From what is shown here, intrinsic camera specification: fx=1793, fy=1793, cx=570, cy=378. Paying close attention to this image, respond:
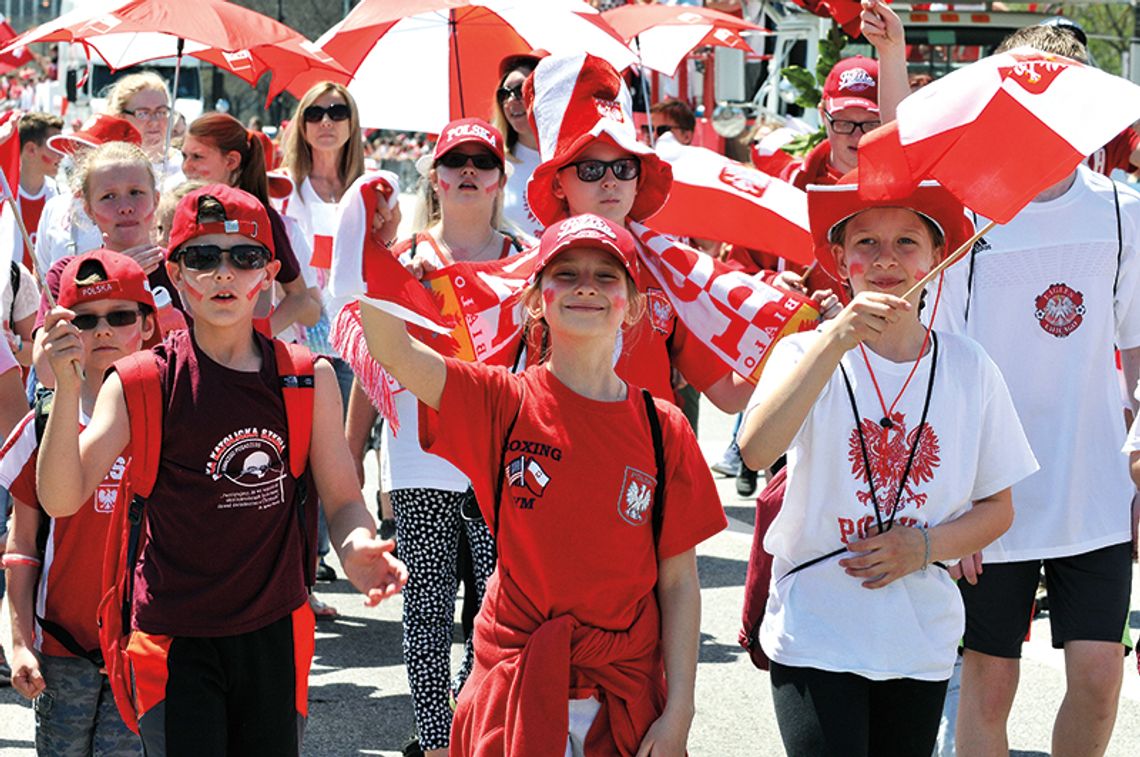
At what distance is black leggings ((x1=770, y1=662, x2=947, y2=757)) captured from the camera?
387cm

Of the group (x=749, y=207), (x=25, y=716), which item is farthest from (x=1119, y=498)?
(x=25, y=716)

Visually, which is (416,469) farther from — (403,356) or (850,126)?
(403,356)

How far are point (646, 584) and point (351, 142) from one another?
466 centimetres

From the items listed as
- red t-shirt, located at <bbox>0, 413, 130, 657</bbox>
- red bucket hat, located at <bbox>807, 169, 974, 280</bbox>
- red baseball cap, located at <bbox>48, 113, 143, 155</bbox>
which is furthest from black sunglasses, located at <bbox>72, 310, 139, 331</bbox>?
red baseball cap, located at <bbox>48, 113, 143, 155</bbox>

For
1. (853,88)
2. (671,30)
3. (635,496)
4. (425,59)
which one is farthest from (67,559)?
(671,30)

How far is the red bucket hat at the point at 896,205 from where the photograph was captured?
406cm

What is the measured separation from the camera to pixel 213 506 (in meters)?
3.97

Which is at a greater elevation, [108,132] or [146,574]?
[108,132]

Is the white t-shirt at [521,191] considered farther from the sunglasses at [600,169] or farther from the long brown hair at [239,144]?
the sunglasses at [600,169]

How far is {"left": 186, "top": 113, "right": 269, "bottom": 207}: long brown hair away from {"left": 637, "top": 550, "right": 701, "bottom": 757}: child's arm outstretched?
3.79m

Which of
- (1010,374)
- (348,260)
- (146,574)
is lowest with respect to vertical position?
(146,574)

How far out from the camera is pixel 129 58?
917 cm

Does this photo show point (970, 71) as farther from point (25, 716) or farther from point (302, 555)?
point (25, 716)

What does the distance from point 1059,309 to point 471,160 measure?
195cm
